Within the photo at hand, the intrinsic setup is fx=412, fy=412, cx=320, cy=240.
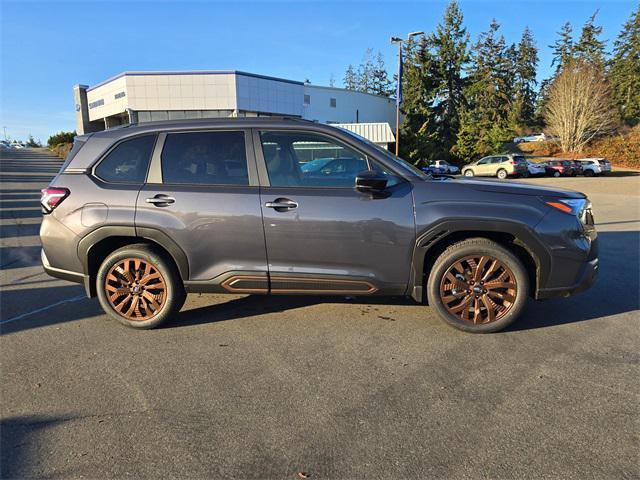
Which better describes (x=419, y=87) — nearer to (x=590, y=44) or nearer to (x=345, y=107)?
(x=345, y=107)

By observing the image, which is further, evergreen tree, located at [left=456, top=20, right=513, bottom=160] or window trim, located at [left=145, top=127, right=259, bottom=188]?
evergreen tree, located at [left=456, top=20, right=513, bottom=160]

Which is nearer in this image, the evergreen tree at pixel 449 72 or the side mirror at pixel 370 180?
the side mirror at pixel 370 180

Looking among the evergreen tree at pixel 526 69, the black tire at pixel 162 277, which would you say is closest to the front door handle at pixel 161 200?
the black tire at pixel 162 277

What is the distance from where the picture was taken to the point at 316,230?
12.0 feet

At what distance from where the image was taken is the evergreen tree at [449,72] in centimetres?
5238

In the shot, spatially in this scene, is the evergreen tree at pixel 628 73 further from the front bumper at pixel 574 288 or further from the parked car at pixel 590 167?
the front bumper at pixel 574 288

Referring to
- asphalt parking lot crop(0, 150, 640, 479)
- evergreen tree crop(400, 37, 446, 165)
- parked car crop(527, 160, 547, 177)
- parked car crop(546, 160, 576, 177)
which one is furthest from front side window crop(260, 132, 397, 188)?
evergreen tree crop(400, 37, 446, 165)

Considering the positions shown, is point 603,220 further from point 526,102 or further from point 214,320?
point 526,102

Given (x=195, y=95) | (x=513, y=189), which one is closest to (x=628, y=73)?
(x=195, y=95)

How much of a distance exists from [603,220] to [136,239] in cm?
1107

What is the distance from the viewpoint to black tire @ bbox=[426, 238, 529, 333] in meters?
3.67

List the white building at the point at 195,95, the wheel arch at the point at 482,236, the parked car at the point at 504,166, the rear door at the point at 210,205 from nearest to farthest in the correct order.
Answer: the wheel arch at the point at 482,236, the rear door at the point at 210,205, the parked car at the point at 504,166, the white building at the point at 195,95

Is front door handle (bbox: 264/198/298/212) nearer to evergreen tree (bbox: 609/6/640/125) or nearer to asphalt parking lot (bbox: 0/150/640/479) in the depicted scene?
asphalt parking lot (bbox: 0/150/640/479)

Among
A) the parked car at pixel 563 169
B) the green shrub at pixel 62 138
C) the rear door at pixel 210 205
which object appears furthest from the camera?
the green shrub at pixel 62 138
